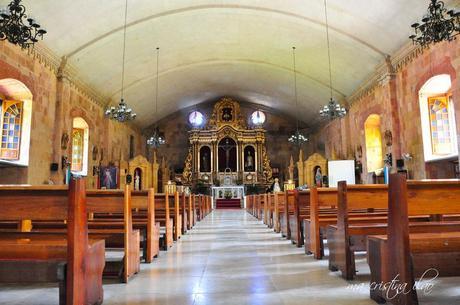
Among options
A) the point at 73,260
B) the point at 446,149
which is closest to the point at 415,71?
the point at 446,149

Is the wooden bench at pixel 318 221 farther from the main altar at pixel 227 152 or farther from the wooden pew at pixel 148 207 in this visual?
the main altar at pixel 227 152

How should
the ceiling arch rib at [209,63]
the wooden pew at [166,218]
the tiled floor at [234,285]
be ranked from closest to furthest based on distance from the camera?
the tiled floor at [234,285] < the wooden pew at [166,218] < the ceiling arch rib at [209,63]

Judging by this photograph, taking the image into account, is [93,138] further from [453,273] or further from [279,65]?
[453,273]

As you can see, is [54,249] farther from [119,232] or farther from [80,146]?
[80,146]

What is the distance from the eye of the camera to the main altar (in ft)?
73.3

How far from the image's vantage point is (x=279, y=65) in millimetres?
16016

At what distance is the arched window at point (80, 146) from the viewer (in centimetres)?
A: 1388

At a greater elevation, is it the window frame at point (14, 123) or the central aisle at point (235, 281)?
the window frame at point (14, 123)

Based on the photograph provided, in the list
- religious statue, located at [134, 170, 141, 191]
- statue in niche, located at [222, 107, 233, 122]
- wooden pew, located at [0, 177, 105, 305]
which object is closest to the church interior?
wooden pew, located at [0, 177, 105, 305]

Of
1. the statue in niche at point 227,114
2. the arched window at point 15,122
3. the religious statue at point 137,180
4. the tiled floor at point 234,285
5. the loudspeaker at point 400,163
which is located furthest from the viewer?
the statue in niche at point 227,114

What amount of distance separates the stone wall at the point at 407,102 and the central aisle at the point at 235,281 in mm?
6838

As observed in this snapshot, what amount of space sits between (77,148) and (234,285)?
12.6 metres

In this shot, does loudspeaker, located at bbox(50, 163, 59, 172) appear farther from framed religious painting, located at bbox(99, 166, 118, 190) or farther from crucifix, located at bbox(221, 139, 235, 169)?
crucifix, located at bbox(221, 139, 235, 169)

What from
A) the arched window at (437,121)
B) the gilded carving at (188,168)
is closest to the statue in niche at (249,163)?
the gilded carving at (188,168)
